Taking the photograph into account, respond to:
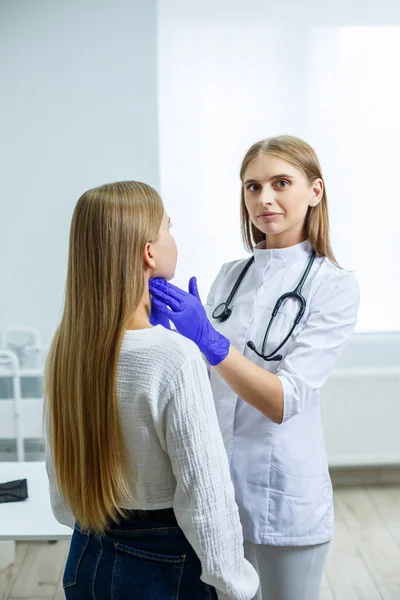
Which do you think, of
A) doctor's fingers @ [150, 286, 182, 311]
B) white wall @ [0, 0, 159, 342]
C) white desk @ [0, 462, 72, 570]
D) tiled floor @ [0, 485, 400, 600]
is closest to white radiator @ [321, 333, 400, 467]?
tiled floor @ [0, 485, 400, 600]

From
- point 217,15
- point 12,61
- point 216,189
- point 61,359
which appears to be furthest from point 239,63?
point 61,359

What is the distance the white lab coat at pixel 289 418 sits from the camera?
4.52 ft

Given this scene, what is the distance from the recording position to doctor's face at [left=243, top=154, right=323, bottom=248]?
1468mm

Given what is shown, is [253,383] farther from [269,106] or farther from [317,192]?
[269,106]

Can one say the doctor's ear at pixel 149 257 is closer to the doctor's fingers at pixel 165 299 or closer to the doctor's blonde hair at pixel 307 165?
the doctor's fingers at pixel 165 299

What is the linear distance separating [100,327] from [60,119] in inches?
92.3

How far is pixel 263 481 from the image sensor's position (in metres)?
1.39

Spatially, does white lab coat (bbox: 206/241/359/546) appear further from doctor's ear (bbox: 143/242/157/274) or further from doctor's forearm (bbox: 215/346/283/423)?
doctor's ear (bbox: 143/242/157/274)

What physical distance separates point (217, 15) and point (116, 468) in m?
2.70

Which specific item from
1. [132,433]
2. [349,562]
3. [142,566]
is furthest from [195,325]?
[349,562]

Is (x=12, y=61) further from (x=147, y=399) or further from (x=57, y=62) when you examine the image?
(x=147, y=399)

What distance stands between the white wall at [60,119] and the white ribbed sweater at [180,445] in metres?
2.27

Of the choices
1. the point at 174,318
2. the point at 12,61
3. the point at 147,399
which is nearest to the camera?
the point at 147,399

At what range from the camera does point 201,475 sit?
1.01m
